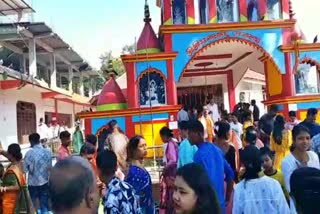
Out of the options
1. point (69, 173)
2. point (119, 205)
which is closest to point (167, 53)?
point (119, 205)

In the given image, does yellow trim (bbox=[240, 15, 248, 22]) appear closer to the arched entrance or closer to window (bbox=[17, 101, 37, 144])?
the arched entrance

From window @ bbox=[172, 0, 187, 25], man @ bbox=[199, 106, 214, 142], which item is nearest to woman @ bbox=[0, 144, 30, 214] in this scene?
man @ bbox=[199, 106, 214, 142]

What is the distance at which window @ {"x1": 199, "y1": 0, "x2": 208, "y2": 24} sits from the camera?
1612 centimetres

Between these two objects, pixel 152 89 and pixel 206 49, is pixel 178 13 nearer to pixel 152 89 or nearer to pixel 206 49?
pixel 206 49

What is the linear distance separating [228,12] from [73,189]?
14.8 m

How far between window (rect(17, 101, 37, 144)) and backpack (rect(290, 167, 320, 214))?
69.7ft

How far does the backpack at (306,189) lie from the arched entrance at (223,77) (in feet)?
49.6

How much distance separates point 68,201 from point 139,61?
13.2m

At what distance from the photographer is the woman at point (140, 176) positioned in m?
4.40

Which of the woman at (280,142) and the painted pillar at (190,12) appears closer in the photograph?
the woman at (280,142)

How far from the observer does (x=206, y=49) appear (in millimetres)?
16203

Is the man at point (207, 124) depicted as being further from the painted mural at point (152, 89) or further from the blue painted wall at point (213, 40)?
the blue painted wall at point (213, 40)

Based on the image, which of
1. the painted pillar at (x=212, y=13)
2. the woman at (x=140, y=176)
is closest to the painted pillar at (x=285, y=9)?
the painted pillar at (x=212, y=13)

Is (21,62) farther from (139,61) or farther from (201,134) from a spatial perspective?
(201,134)
